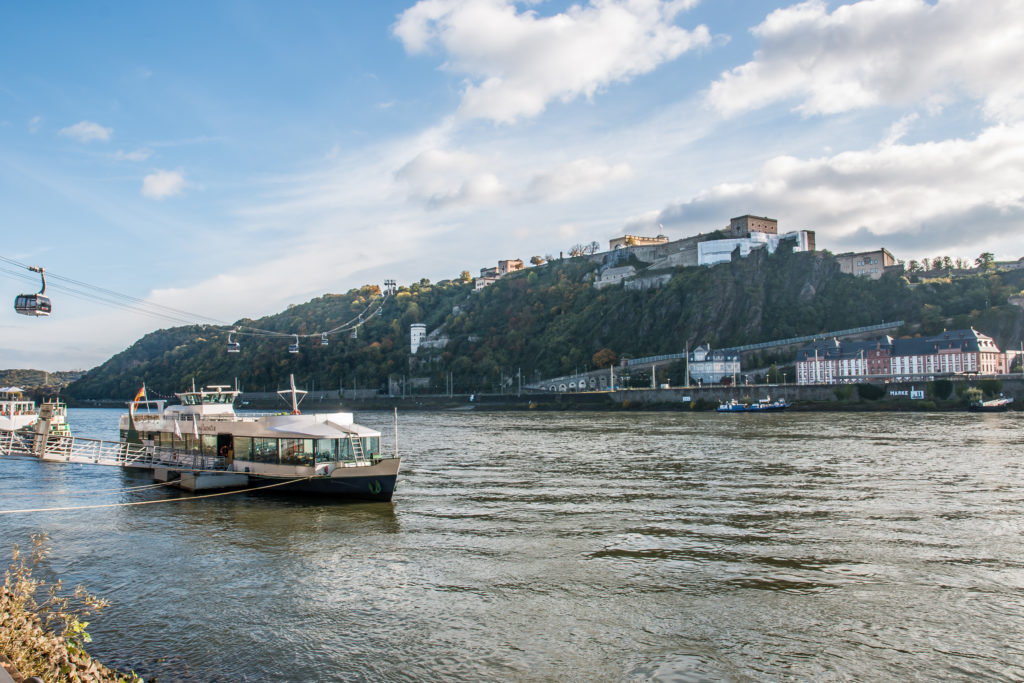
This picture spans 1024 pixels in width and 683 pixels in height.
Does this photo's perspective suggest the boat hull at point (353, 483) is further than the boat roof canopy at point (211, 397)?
No

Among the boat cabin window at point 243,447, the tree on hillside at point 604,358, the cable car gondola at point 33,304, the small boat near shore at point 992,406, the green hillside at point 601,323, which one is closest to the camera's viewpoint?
the cable car gondola at point 33,304

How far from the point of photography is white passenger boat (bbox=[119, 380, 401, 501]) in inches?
969

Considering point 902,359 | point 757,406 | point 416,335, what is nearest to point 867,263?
point 902,359

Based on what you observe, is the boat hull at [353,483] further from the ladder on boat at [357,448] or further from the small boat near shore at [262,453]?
the ladder on boat at [357,448]

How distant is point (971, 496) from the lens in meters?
24.6

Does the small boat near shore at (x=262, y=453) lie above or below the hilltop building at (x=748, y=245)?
below

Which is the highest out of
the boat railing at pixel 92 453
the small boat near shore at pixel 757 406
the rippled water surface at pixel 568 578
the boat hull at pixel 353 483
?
the boat railing at pixel 92 453

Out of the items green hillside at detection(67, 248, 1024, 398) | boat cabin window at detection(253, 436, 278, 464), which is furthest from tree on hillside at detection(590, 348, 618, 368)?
boat cabin window at detection(253, 436, 278, 464)

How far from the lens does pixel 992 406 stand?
260ft

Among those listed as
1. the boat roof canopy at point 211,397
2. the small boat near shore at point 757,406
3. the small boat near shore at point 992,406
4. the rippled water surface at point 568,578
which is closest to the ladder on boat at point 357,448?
the rippled water surface at point 568,578

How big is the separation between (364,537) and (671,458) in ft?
75.8

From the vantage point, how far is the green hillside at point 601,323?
13112 cm

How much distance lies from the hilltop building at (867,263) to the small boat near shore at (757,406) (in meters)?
65.5

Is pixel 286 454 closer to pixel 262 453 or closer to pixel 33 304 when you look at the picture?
pixel 262 453
